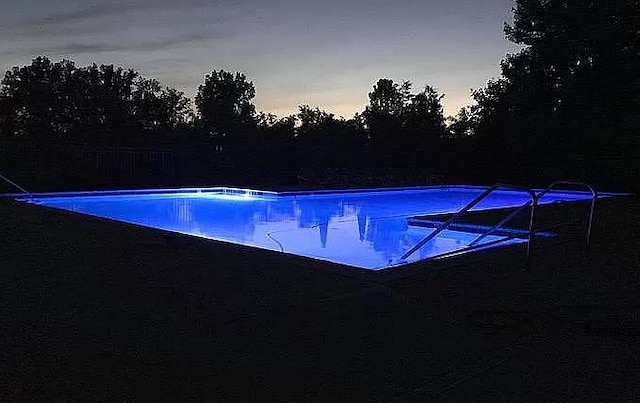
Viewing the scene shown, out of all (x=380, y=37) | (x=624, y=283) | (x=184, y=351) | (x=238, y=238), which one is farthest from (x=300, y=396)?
(x=380, y=37)

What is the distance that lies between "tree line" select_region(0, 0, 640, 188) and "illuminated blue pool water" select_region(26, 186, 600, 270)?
5.30 feet

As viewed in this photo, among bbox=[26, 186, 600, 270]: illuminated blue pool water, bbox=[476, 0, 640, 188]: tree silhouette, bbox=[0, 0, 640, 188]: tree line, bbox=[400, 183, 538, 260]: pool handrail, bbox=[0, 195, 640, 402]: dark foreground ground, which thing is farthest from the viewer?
bbox=[0, 0, 640, 188]: tree line

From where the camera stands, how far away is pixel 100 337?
3123 millimetres

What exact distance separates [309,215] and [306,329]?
8340 millimetres

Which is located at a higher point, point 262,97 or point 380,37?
point 380,37

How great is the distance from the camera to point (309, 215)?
11.6 m

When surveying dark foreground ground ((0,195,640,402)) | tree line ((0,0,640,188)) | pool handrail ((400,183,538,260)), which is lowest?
dark foreground ground ((0,195,640,402))

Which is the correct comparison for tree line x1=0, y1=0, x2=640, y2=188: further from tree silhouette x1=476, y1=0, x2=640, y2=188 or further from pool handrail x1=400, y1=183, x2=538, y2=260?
pool handrail x1=400, y1=183, x2=538, y2=260

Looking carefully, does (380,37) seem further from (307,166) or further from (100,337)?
(100,337)

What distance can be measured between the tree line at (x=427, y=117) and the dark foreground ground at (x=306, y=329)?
40.4ft

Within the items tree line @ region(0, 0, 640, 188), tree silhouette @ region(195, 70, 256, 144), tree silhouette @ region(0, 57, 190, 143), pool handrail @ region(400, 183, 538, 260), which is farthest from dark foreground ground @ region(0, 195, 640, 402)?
tree silhouette @ region(195, 70, 256, 144)

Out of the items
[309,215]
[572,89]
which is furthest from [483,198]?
[572,89]

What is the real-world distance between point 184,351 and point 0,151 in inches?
539

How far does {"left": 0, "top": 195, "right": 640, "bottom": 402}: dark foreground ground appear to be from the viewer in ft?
8.36
